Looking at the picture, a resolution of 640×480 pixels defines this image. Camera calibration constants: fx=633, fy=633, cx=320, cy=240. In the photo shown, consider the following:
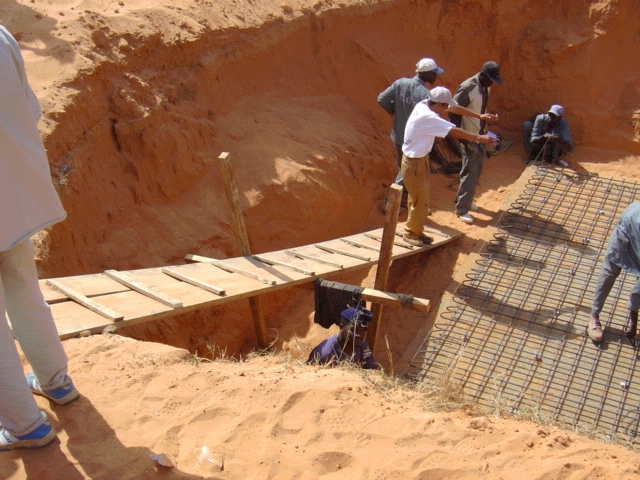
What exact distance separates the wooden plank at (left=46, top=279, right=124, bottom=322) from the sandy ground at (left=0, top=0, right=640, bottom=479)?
0.59ft

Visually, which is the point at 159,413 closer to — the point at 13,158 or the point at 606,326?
the point at 13,158

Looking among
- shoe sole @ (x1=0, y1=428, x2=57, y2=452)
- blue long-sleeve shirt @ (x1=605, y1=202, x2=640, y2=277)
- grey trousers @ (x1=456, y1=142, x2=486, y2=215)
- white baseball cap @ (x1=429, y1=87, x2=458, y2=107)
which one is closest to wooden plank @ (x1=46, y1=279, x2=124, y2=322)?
shoe sole @ (x1=0, y1=428, x2=57, y2=452)

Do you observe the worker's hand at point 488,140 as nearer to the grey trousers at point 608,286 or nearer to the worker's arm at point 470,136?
the worker's arm at point 470,136

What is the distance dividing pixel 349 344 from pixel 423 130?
7.11 feet

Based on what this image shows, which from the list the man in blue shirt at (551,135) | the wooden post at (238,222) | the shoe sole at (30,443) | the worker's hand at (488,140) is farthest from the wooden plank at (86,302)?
the man in blue shirt at (551,135)

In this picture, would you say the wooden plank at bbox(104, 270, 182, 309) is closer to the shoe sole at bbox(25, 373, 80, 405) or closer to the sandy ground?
the sandy ground

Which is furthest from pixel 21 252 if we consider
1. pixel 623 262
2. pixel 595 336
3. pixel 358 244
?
pixel 595 336

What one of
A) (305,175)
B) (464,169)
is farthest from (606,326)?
(305,175)

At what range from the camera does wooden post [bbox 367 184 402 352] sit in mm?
4996

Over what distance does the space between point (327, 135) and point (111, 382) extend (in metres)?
4.79

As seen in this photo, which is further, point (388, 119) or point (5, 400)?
point (388, 119)

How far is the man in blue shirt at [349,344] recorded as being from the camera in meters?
4.24

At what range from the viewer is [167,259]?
5973 millimetres

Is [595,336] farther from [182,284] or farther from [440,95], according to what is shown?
[182,284]
